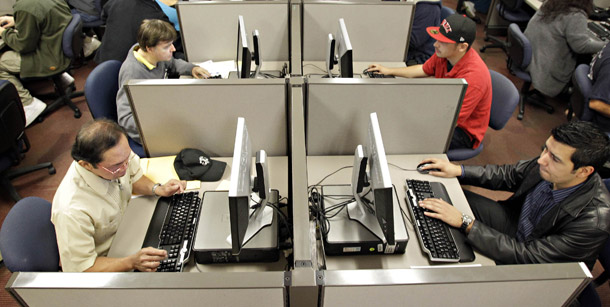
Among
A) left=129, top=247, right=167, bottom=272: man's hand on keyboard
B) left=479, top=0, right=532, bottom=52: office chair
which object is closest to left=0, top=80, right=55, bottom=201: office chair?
left=129, top=247, right=167, bottom=272: man's hand on keyboard

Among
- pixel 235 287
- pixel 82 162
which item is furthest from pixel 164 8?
pixel 235 287

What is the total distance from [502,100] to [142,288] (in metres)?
2.18

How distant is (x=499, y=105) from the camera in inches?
89.5

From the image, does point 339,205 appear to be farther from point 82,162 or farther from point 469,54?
point 469,54

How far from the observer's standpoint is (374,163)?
1277 millimetres

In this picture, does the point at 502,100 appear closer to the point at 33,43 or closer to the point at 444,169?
the point at 444,169

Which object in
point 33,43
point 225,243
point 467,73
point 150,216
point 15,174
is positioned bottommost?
point 15,174

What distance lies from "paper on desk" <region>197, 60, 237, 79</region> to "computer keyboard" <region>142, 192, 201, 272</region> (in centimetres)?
122

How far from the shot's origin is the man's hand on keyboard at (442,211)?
1548mm

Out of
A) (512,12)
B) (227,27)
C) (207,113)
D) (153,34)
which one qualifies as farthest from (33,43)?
(512,12)

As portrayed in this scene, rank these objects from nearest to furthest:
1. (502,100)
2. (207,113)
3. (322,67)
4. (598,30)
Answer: (207,113), (502,100), (322,67), (598,30)

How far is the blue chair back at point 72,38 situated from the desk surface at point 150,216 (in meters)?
1.78

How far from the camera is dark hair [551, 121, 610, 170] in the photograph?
4.56ft

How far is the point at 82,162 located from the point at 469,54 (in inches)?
81.9
